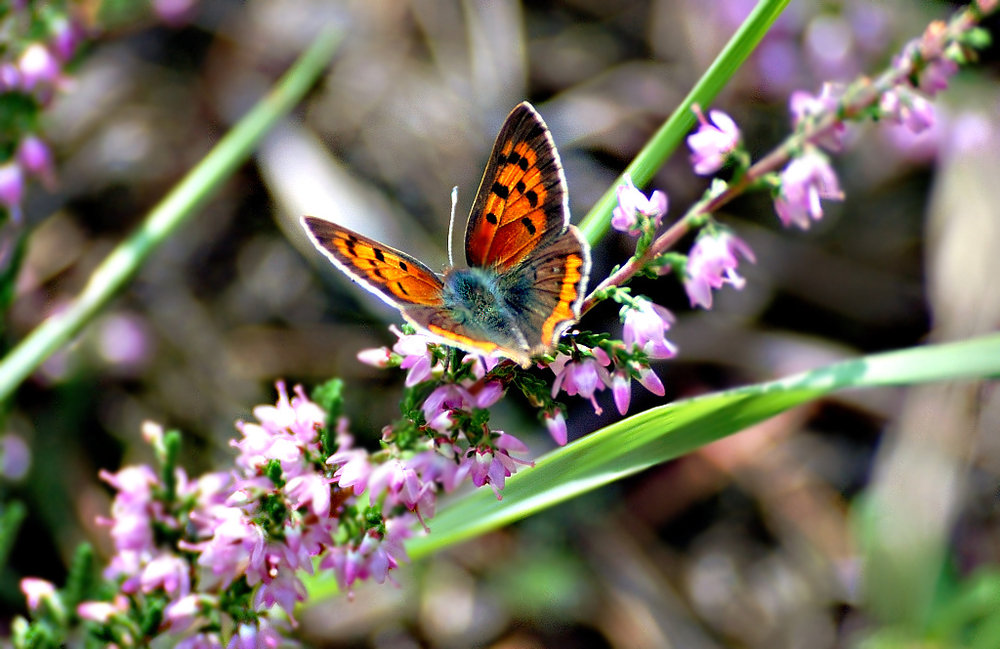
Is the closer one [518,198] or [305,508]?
[305,508]

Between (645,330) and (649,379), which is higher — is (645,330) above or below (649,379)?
above

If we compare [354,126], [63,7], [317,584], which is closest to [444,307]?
[317,584]

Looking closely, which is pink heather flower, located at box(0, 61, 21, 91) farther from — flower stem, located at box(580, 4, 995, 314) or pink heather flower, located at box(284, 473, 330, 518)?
flower stem, located at box(580, 4, 995, 314)

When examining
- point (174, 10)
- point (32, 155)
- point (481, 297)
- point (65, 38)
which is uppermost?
point (174, 10)

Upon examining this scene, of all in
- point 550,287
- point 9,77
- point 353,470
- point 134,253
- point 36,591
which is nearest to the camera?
point 353,470

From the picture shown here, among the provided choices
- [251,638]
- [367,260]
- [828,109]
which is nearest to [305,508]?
[251,638]

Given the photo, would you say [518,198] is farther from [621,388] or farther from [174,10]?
[174,10]

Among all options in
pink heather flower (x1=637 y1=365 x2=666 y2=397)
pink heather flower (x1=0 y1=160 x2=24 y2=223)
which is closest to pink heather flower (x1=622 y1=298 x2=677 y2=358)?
pink heather flower (x1=637 y1=365 x2=666 y2=397)

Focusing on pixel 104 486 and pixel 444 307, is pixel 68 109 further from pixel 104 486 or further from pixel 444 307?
pixel 444 307
